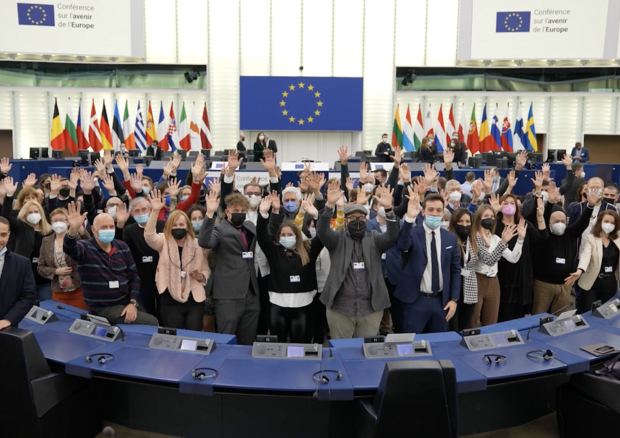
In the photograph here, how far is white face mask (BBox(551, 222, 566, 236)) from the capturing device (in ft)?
18.1

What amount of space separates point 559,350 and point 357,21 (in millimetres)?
16818

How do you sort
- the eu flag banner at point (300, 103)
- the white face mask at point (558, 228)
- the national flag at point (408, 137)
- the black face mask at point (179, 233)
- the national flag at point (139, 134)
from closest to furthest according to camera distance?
the black face mask at point (179, 233)
the white face mask at point (558, 228)
the national flag at point (408, 137)
the national flag at point (139, 134)
the eu flag banner at point (300, 103)

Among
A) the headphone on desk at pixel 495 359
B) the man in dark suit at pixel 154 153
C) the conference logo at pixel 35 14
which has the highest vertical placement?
the conference logo at pixel 35 14

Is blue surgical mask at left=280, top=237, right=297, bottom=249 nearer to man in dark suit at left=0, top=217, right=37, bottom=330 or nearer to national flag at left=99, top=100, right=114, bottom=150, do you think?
man in dark suit at left=0, top=217, right=37, bottom=330

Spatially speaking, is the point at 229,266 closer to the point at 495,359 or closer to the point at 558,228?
the point at 495,359

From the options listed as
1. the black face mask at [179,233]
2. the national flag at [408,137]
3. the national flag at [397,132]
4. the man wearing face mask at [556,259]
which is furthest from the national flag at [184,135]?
the man wearing face mask at [556,259]

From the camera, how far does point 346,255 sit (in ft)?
14.6

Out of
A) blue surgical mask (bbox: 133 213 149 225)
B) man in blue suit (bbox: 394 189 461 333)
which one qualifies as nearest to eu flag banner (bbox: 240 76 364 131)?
blue surgical mask (bbox: 133 213 149 225)

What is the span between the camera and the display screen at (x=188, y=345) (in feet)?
12.6

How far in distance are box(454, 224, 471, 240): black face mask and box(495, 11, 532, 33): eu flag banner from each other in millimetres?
14964

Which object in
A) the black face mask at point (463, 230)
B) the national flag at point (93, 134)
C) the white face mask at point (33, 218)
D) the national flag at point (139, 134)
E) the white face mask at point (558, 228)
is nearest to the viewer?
the black face mask at point (463, 230)

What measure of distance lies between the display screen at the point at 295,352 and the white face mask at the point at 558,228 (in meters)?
3.18

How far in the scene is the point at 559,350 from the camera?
12.7ft

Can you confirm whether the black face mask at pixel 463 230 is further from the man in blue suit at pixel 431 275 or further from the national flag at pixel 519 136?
the national flag at pixel 519 136
